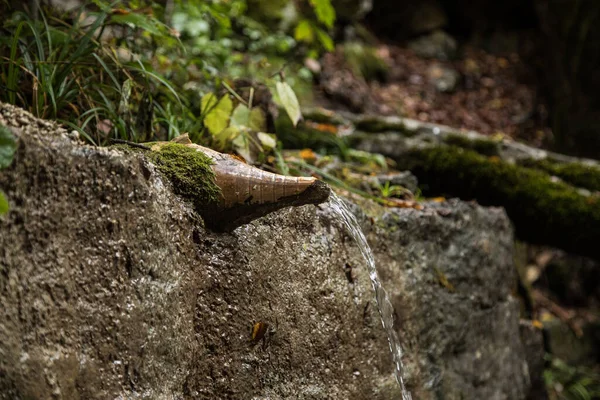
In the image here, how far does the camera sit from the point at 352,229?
76.5 inches

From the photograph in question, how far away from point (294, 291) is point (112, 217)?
624 millimetres

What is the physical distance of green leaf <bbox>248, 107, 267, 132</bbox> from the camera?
98.4 inches

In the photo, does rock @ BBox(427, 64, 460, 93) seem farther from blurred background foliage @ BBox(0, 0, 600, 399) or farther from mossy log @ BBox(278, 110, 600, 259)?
mossy log @ BBox(278, 110, 600, 259)

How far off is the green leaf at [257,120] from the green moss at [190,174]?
91cm

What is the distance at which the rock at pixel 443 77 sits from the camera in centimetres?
860

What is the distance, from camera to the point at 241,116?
7.84 feet

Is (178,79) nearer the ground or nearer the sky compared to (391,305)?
nearer the sky

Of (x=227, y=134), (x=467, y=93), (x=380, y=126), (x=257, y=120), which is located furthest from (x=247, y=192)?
(x=467, y=93)

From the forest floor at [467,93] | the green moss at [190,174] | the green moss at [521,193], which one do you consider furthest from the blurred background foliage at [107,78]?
the forest floor at [467,93]

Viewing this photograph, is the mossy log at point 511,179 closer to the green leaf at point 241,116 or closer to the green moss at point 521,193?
the green moss at point 521,193

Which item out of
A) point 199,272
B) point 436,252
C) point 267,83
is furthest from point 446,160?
point 199,272

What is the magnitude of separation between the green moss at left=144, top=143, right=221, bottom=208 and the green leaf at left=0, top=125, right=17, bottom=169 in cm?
46

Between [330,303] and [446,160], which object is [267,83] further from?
[446,160]

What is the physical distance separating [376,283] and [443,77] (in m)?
7.35
